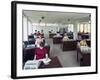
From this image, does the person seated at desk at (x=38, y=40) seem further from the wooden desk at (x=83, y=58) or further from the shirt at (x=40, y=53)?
the wooden desk at (x=83, y=58)

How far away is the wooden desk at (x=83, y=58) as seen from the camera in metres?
1.91

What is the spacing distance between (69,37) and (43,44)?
0.98 ft

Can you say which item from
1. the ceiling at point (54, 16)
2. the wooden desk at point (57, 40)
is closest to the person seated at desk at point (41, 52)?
the wooden desk at point (57, 40)

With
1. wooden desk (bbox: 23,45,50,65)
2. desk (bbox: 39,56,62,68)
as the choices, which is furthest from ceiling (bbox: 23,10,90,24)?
desk (bbox: 39,56,62,68)

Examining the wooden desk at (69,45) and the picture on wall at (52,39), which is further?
the wooden desk at (69,45)

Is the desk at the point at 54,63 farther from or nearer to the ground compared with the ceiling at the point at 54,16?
nearer to the ground

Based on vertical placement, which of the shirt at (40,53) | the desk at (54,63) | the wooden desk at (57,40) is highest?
the wooden desk at (57,40)

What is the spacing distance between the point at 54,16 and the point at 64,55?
0.43m

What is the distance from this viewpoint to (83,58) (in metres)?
1.93

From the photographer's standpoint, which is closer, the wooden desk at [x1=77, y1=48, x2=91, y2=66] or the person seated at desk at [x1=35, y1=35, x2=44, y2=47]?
the person seated at desk at [x1=35, y1=35, x2=44, y2=47]

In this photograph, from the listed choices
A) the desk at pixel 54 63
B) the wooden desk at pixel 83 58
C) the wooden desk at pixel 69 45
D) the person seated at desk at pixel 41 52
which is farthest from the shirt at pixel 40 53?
the wooden desk at pixel 83 58

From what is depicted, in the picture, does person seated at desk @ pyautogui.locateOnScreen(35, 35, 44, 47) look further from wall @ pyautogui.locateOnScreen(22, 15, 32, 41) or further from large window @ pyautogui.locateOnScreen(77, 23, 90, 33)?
large window @ pyautogui.locateOnScreen(77, 23, 90, 33)

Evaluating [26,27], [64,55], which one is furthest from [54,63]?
[26,27]

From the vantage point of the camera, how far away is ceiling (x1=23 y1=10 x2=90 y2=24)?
69.8 inches
